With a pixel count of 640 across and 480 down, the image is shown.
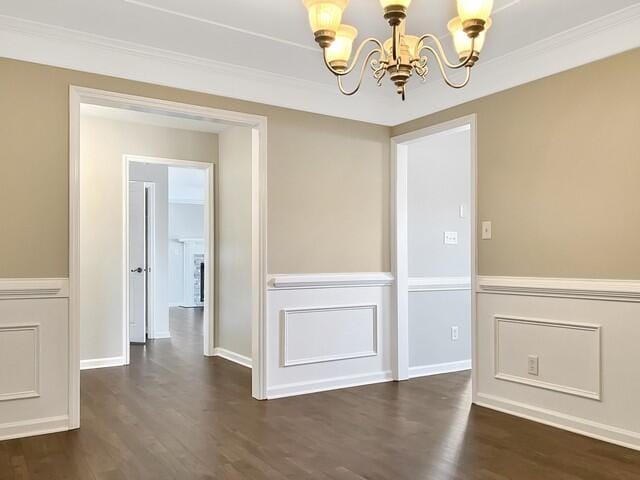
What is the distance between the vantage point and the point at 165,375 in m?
4.89

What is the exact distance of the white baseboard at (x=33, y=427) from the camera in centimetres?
317

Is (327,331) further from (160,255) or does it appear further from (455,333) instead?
(160,255)

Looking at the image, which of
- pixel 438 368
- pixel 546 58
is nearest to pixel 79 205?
pixel 546 58

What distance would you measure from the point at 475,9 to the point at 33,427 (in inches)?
127

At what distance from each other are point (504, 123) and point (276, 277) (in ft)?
6.41

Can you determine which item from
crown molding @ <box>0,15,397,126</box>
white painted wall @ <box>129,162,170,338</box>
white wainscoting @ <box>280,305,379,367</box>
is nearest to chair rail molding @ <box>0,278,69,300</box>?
crown molding @ <box>0,15,397,126</box>

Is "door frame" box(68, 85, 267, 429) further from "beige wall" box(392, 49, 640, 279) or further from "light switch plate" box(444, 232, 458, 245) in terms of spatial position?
"light switch plate" box(444, 232, 458, 245)

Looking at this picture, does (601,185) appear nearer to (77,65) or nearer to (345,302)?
(345,302)

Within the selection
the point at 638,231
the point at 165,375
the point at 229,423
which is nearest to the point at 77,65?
the point at 229,423

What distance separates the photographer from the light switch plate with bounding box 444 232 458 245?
505 centimetres

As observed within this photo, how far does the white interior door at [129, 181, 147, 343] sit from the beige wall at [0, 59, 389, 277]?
3.08 meters

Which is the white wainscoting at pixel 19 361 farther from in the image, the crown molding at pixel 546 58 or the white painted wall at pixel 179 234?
the white painted wall at pixel 179 234

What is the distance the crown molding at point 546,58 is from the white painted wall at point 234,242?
2012 millimetres

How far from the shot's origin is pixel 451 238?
5.08 meters
